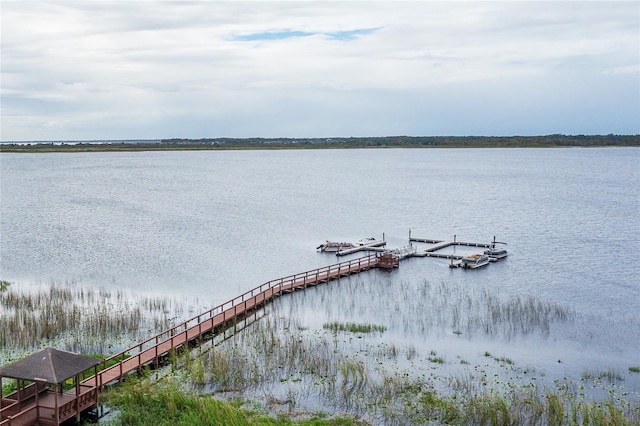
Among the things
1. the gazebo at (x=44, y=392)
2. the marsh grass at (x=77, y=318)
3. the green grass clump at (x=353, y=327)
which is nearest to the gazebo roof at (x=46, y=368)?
the gazebo at (x=44, y=392)

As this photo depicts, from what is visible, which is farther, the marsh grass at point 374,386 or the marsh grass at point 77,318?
the marsh grass at point 77,318

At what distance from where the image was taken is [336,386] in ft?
70.3

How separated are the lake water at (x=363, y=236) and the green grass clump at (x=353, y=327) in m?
0.84

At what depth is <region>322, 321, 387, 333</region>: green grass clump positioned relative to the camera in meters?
29.1

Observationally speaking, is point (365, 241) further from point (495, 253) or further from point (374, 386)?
point (374, 386)

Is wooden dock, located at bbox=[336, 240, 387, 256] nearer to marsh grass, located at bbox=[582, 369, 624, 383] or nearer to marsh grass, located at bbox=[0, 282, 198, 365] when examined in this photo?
marsh grass, located at bbox=[0, 282, 198, 365]

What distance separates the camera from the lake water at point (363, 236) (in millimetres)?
30016

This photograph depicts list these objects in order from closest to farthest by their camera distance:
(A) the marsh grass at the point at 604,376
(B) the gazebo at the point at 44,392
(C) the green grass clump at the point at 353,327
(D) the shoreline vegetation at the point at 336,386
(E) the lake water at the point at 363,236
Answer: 1. (B) the gazebo at the point at 44,392
2. (D) the shoreline vegetation at the point at 336,386
3. (A) the marsh grass at the point at 604,376
4. (C) the green grass clump at the point at 353,327
5. (E) the lake water at the point at 363,236

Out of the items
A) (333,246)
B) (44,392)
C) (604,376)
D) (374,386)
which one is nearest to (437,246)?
(333,246)

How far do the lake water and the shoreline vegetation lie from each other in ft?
6.07

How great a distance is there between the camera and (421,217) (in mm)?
71750

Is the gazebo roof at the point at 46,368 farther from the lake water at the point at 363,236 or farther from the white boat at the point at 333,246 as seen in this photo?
the white boat at the point at 333,246

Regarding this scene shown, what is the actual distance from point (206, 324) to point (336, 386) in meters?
8.62

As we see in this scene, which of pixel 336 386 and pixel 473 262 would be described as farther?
pixel 473 262
